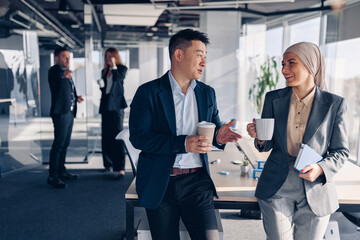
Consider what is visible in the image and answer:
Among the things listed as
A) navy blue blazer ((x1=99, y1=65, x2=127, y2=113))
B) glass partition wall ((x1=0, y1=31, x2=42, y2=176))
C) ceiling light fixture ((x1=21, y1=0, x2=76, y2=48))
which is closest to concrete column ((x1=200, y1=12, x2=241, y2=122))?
navy blue blazer ((x1=99, y1=65, x2=127, y2=113))

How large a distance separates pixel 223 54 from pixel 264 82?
0.98 m

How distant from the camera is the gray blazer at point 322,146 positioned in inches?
59.5

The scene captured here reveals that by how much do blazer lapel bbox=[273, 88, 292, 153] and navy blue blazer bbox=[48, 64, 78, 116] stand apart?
129 inches

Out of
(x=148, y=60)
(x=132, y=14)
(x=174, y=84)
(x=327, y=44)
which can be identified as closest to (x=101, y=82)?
(x=148, y=60)

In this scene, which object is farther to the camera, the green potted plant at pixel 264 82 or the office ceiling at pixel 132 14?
the green potted plant at pixel 264 82

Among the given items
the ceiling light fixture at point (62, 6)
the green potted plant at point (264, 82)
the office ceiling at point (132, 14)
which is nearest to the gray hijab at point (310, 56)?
the office ceiling at point (132, 14)

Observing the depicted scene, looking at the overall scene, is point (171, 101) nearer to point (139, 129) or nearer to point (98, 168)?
point (139, 129)

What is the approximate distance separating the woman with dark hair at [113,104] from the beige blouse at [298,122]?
3378 mm

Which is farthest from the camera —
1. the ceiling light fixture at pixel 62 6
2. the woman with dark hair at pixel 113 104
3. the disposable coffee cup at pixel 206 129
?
the ceiling light fixture at pixel 62 6

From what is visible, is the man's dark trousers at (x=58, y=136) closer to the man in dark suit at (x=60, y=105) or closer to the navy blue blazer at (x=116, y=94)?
the man in dark suit at (x=60, y=105)

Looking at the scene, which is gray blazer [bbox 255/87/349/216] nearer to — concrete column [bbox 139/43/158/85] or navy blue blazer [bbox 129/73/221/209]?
navy blue blazer [bbox 129/73/221/209]

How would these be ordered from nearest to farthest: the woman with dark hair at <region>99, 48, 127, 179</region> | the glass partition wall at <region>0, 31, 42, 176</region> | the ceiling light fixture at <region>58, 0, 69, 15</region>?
the woman with dark hair at <region>99, 48, 127, 179</region>
the glass partition wall at <region>0, 31, 42, 176</region>
the ceiling light fixture at <region>58, 0, 69, 15</region>

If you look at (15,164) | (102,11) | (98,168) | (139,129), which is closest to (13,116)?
(15,164)

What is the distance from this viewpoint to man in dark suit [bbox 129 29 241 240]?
1558mm
